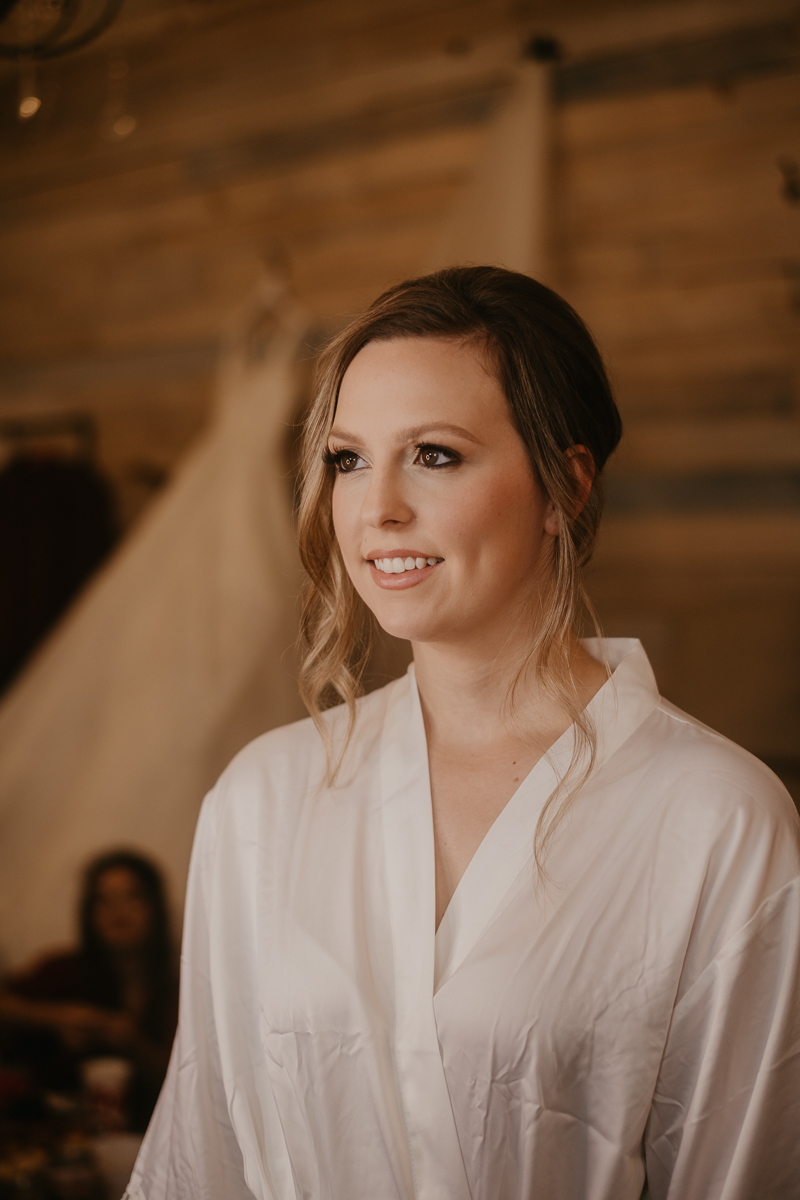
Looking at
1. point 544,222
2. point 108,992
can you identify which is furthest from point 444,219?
point 108,992

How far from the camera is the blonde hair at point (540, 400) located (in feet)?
3.05

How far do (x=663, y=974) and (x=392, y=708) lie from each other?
42 centimetres

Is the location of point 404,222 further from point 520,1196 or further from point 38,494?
point 520,1196

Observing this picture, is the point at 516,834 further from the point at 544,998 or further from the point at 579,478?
the point at 579,478

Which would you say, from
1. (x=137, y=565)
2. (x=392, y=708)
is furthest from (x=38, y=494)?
(x=392, y=708)

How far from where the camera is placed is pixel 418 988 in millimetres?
925

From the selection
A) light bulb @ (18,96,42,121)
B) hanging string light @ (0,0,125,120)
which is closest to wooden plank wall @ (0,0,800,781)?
hanging string light @ (0,0,125,120)

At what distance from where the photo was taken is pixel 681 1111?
905mm

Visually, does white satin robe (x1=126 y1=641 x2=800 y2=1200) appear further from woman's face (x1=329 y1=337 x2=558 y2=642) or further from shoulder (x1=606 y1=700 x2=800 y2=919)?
woman's face (x1=329 y1=337 x2=558 y2=642)

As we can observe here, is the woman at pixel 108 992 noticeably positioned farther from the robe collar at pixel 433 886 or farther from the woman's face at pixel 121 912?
the robe collar at pixel 433 886

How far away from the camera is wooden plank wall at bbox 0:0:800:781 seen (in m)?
2.32

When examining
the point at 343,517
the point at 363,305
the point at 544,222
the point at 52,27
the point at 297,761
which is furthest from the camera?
the point at 544,222

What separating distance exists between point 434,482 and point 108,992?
191 cm

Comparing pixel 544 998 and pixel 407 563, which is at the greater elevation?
pixel 407 563
